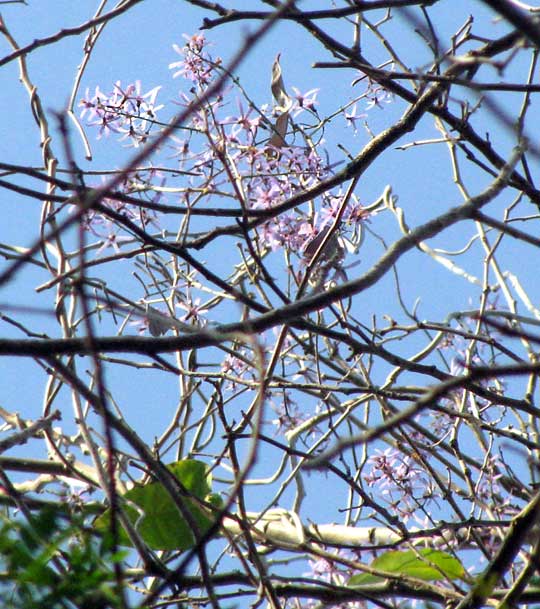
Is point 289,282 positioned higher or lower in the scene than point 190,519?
higher

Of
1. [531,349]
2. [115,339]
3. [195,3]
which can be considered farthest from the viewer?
[531,349]

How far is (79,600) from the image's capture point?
621 mm

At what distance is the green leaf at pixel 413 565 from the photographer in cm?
126

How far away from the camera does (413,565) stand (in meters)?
1.29

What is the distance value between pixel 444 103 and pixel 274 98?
88cm

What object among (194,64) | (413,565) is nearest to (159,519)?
(413,565)

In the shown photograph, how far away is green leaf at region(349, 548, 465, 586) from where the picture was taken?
126 centimetres

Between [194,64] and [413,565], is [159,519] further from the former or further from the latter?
[194,64]

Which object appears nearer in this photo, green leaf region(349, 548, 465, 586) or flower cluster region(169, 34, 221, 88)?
green leaf region(349, 548, 465, 586)

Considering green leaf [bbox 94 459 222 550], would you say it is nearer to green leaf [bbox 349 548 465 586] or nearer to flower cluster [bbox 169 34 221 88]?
green leaf [bbox 349 548 465 586]

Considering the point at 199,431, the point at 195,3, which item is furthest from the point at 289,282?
the point at 195,3

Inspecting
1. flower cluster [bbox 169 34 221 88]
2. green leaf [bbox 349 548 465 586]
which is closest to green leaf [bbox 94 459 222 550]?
green leaf [bbox 349 548 465 586]

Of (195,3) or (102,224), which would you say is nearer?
(195,3)

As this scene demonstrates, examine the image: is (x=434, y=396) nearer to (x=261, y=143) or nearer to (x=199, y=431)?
(x=261, y=143)
